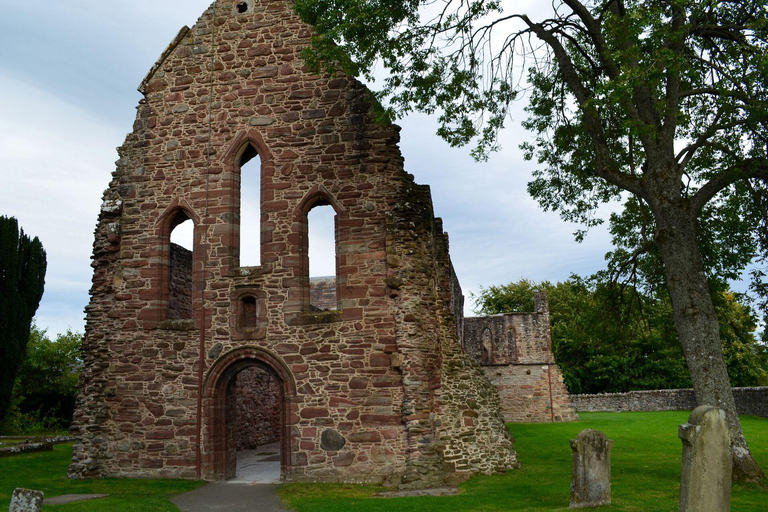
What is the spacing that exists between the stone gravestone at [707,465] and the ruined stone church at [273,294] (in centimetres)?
546

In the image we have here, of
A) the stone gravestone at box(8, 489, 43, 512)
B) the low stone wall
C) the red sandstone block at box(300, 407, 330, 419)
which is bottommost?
the low stone wall

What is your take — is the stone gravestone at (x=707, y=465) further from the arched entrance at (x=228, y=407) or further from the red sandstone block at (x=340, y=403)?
the arched entrance at (x=228, y=407)

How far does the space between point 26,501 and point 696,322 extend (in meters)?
10.1

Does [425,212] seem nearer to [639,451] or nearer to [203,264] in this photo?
[203,264]

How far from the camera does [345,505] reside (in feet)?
32.0

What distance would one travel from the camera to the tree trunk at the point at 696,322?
33.3 ft

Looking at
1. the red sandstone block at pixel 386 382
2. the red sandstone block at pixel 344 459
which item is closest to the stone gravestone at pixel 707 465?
the red sandstone block at pixel 386 382

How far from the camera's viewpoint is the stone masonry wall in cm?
1809

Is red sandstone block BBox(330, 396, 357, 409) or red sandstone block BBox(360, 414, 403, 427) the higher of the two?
red sandstone block BBox(330, 396, 357, 409)

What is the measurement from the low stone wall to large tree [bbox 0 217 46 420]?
2810 centimetres

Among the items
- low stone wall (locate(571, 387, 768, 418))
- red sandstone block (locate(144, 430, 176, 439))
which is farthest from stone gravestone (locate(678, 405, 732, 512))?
low stone wall (locate(571, 387, 768, 418))

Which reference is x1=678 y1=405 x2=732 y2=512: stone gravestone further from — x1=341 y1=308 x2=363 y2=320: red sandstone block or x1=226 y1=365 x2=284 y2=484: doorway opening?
x1=226 y1=365 x2=284 y2=484: doorway opening

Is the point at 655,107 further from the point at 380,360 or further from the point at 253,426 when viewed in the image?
the point at 253,426

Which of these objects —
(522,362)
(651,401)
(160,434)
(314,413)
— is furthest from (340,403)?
(651,401)
